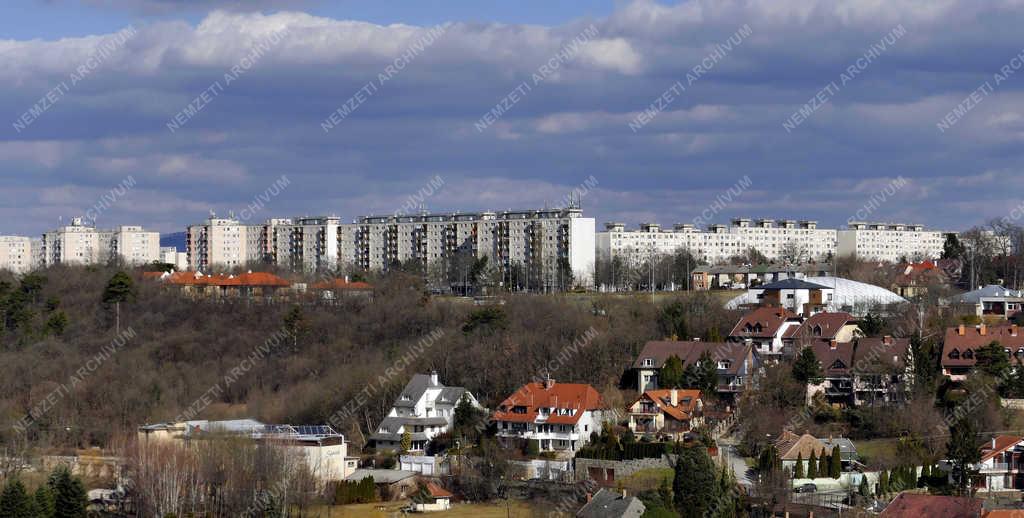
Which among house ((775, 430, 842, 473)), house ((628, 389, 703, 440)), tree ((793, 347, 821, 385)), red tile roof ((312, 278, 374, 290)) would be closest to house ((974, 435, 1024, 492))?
house ((775, 430, 842, 473))

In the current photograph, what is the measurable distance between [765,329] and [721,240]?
5091 centimetres

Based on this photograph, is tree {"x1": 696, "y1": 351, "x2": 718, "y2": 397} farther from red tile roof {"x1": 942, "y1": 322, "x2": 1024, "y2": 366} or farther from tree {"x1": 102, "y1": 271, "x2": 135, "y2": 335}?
tree {"x1": 102, "y1": 271, "x2": 135, "y2": 335}

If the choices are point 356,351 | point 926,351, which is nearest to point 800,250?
point 356,351

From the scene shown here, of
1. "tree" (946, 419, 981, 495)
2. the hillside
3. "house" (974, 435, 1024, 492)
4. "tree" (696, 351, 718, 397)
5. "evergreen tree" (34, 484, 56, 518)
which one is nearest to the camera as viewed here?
"tree" (946, 419, 981, 495)

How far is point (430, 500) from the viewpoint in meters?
35.0

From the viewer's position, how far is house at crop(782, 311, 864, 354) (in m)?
45.0

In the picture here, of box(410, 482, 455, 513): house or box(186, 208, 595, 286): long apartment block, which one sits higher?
box(186, 208, 595, 286): long apartment block

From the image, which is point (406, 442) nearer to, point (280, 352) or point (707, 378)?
point (707, 378)

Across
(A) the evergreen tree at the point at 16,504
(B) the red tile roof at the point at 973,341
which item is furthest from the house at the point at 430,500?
(B) the red tile roof at the point at 973,341

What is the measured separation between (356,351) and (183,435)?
14.1m

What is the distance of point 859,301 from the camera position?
51.9 m

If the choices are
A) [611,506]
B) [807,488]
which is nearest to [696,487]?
[611,506]

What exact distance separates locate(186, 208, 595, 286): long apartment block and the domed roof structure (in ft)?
65.7

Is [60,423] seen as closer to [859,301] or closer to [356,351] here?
Answer: [356,351]
